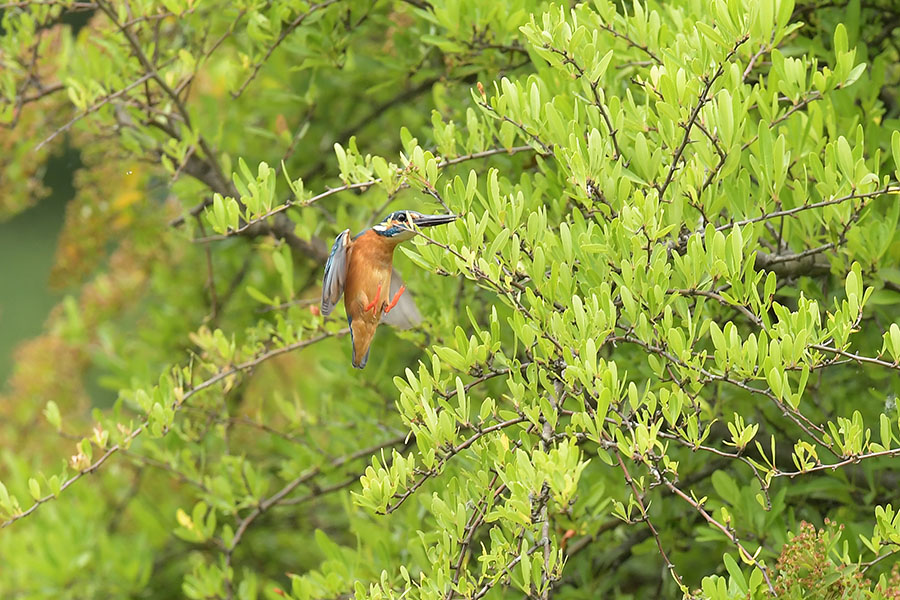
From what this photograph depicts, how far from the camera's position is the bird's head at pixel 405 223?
49.3 inches

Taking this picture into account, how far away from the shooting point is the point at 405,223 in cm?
127

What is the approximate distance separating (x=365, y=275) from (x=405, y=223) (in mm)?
158

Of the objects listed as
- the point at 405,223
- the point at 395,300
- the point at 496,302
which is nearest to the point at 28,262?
the point at 496,302

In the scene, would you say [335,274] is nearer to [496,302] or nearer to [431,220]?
[431,220]

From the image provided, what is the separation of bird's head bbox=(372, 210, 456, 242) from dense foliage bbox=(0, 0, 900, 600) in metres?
0.02

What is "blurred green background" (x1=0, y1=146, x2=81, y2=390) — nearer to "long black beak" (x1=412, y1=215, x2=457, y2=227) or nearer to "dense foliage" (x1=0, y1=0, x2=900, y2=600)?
"dense foliage" (x1=0, y1=0, x2=900, y2=600)

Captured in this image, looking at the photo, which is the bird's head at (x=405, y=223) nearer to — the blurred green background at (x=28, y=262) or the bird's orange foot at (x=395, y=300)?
the bird's orange foot at (x=395, y=300)

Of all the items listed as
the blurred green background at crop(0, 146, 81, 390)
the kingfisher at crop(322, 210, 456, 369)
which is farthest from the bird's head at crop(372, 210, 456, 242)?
the blurred green background at crop(0, 146, 81, 390)

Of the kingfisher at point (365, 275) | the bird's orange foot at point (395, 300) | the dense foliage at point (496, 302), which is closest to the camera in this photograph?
the dense foliage at point (496, 302)

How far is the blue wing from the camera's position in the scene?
4.45 ft

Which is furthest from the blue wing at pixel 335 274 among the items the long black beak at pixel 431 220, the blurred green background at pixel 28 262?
the blurred green background at pixel 28 262

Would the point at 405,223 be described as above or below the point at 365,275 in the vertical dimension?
above

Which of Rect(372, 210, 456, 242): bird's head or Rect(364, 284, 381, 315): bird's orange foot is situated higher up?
Rect(372, 210, 456, 242): bird's head

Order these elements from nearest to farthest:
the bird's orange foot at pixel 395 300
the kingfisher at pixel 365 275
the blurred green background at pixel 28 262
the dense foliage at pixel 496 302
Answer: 1. the dense foliage at pixel 496 302
2. the kingfisher at pixel 365 275
3. the bird's orange foot at pixel 395 300
4. the blurred green background at pixel 28 262
